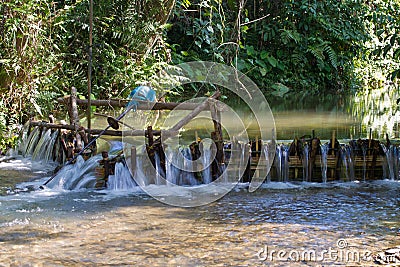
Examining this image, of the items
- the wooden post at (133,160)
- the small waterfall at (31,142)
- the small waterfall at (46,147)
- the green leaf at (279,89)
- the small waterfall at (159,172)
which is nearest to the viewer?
the wooden post at (133,160)

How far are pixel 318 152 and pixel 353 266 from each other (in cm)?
376

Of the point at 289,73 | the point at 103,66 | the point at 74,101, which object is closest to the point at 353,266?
the point at 74,101

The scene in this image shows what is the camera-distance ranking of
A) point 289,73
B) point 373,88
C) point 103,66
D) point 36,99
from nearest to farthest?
point 36,99 → point 103,66 → point 289,73 → point 373,88

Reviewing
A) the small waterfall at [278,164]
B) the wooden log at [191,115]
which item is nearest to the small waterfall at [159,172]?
the wooden log at [191,115]

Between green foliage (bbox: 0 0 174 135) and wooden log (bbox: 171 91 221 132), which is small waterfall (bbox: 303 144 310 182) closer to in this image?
wooden log (bbox: 171 91 221 132)

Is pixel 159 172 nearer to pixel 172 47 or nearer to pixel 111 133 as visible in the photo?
pixel 111 133

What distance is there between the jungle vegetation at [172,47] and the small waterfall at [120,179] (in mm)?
3223

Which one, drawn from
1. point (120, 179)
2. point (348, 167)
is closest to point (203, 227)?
point (120, 179)

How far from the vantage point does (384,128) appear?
12992mm

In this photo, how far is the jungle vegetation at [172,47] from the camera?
11641mm

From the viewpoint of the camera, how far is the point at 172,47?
1823 cm

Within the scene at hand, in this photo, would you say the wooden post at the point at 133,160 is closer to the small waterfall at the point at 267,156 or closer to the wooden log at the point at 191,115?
Result: the wooden log at the point at 191,115

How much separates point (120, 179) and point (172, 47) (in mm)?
10412

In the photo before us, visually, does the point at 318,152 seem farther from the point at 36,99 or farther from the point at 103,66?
A: the point at 103,66
